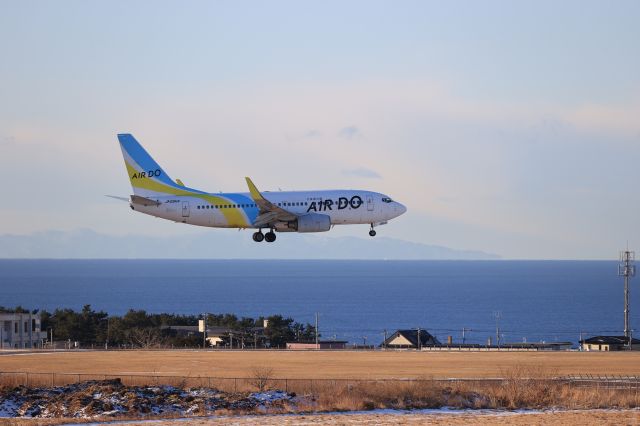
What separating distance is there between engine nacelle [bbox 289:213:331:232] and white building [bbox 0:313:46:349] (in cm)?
4245

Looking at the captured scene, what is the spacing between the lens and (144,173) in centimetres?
8144

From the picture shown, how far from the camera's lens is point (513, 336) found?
18488cm

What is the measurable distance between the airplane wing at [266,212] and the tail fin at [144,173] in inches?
258

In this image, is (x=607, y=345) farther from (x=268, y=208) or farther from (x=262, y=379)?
(x=262, y=379)

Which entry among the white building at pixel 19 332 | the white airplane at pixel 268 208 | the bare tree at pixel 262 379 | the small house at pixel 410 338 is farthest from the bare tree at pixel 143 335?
the bare tree at pixel 262 379

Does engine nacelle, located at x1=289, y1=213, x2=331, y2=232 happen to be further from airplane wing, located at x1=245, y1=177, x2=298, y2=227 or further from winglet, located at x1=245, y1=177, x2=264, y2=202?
winglet, located at x1=245, y1=177, x2=264, y2=202

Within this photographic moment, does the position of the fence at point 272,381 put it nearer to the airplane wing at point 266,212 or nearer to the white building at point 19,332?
the airplane wing at point 266,212

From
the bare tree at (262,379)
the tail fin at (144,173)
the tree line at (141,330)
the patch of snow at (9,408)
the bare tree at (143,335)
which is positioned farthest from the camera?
the tree line at (141,330)

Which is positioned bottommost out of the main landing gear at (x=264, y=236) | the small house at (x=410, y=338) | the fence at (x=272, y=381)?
the fence at (x=272, y=381)

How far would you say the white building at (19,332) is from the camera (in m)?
107

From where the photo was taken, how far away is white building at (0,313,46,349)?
352 feet

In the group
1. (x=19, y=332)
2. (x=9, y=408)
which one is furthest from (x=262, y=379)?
(x=19, y=332)

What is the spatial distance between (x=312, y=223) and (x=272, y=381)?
2024 centimetres

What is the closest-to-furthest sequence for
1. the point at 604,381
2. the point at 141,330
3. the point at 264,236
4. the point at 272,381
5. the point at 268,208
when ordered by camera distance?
the point at 272,381 < the point at 604,381 < the point at 268,208 < the point at 264,236 < the point at 141,330
